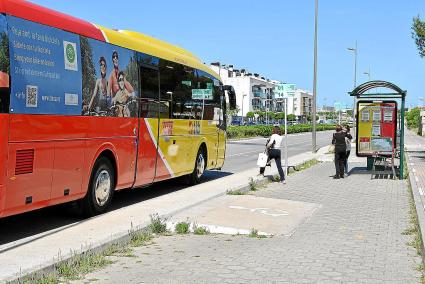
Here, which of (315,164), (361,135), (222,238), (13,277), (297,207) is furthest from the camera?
(315,164)

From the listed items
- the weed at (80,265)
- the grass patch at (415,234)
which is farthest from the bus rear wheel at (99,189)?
the grass patch at (415,234)

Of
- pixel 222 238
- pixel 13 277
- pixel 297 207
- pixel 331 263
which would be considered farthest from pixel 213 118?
pixel 13 277

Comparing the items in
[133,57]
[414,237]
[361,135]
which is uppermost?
[133,57]

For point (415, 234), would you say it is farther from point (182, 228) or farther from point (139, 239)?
point (139, 239)

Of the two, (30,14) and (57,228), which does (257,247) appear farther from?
(30,14)

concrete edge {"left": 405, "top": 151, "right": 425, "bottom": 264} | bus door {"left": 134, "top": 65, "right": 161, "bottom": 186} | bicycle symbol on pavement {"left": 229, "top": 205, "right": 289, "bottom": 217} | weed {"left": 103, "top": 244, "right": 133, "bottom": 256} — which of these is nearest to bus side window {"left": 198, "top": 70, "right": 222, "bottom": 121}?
bus door {"left": 134, "top": 65, "right": 161, "bottom": 186}

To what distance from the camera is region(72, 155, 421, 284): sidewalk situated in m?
5.95

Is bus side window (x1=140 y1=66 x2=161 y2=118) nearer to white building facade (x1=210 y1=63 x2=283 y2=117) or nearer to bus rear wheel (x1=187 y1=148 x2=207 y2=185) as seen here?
bus rear wheel (x1=187 y1=148 x2=207 y2=185)

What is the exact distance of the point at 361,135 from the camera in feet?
61.8

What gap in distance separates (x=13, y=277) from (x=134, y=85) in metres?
5.70

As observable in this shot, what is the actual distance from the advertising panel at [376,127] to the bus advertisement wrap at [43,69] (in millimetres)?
12472

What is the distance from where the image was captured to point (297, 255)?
6.98 metres

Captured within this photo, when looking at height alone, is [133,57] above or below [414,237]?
above

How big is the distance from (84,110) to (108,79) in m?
1.05
